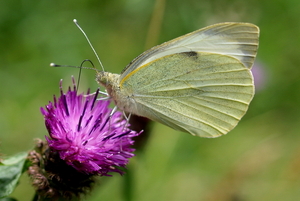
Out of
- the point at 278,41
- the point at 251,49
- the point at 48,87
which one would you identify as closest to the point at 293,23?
the point at 278,41

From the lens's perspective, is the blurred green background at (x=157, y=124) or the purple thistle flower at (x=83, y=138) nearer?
the purple thistle flower at (x=83, y=138)

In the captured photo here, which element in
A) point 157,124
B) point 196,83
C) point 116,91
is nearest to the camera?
point 116,91

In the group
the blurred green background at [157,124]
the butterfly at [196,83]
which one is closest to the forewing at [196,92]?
the butterfly at [196,83]

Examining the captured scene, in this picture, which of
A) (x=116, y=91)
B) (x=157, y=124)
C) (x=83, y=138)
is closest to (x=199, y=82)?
(x=116, y=91)

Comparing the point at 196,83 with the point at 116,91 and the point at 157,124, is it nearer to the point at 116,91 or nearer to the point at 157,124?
the point at 116,91

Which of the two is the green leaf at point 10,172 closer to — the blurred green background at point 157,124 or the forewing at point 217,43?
the forewing at point 217,43

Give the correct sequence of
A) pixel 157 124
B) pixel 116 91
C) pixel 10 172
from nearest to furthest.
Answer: pixel 10 172
pixel 116 91
pixel 157 124

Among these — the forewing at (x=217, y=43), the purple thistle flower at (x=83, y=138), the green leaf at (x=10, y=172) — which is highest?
the forewing at (x=217, y=43)

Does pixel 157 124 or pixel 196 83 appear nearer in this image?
pixel 196 83
